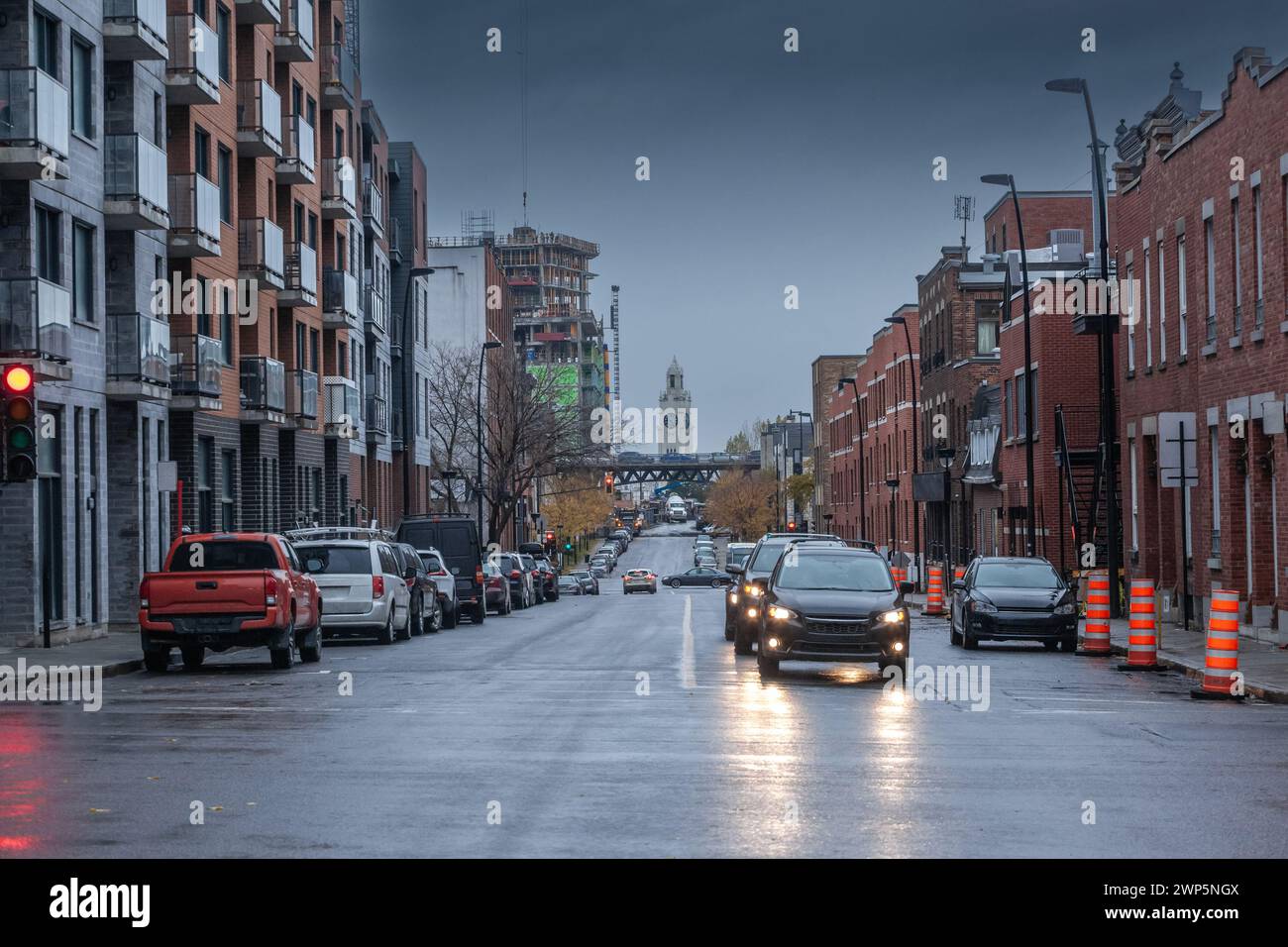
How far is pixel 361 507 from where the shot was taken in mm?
60688

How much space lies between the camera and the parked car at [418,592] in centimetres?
3562

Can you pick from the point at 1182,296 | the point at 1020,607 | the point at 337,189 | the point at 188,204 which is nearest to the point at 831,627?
the point at 1020,607

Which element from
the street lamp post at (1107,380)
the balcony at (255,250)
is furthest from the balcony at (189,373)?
the street lamp post at (1107,380)

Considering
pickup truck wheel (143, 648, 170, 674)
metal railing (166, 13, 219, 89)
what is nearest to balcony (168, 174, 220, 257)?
metal railing (166, 13, 219, 89)

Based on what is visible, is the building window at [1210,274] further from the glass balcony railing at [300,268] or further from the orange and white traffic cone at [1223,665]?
the glass balcony railing at [300,268]

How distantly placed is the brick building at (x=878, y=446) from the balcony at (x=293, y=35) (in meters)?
28.2

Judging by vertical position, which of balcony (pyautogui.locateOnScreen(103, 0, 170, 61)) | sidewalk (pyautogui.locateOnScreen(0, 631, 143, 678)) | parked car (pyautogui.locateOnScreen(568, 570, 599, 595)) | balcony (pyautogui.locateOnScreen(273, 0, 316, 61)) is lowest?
parked car (pyautogui.locateOnScreen(568, 570, 599, 595))

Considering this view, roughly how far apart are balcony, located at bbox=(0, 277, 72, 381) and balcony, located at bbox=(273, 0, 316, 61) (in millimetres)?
20517

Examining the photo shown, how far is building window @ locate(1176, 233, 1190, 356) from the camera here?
3525cm

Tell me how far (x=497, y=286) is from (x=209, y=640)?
84.1 m

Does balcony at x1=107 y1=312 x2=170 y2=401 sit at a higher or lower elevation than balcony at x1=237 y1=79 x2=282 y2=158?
lower

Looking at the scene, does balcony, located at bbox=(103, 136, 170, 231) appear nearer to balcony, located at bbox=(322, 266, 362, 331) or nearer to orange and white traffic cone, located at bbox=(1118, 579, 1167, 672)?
orange and white traffic cone, located at bbox=(1118, 579, 1167, 672)
